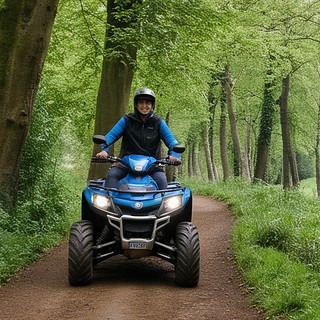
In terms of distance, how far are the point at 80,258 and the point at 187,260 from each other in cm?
129

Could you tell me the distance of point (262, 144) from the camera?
23.7 metres

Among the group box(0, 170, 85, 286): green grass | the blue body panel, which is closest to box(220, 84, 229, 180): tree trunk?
box(0, 170, 85, 286): green grass

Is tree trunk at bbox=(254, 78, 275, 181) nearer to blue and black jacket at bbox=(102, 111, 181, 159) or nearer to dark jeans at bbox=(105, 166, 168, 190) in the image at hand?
blue and black jacket at bbox=(102, 111, 181, 159)

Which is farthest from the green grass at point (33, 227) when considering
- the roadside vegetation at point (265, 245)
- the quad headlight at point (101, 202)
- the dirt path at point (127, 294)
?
the quad headlight at point (101, 202)

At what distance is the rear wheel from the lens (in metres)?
6.62

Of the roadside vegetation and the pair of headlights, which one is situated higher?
the pair of headlights

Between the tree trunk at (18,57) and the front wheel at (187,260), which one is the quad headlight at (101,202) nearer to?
the front wheel at (187,260)

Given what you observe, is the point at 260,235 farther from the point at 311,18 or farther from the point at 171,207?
the point at 311,18

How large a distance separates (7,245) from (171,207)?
110 inches

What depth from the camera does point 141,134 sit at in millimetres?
7664

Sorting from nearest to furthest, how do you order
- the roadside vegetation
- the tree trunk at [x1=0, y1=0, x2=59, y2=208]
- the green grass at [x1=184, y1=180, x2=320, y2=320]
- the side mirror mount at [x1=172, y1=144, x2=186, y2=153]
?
1. the green grass at [x1=184, y1=180, x2=320, y2=320]
2. the roadside vegetation
3. the side mirror mount at [x1=172, y1=144, x2=186, y2=153]
4. the tree trunk at [x1=0, y1=0, x2=59, y2=208]

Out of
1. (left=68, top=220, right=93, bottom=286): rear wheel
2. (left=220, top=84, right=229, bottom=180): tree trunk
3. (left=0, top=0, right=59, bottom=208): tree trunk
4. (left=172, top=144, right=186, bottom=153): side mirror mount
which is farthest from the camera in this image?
(left=220, top=84, right=229, bottom=180): tree trunk

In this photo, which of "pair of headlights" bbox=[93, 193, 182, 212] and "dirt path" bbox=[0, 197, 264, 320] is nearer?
"dirt path" bbox=[0, 197, 264, 320]

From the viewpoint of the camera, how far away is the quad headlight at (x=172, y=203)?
6.91m
